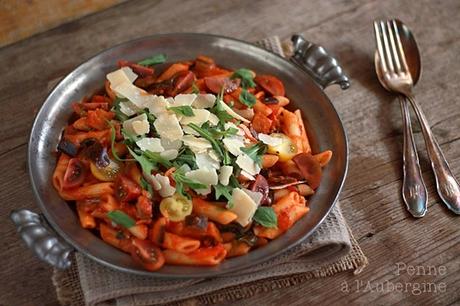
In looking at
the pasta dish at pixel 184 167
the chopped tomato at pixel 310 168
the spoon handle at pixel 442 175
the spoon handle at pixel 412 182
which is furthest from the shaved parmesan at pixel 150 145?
the spoon handle at pixel 442 175

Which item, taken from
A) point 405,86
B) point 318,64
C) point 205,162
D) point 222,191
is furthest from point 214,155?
point 405,86

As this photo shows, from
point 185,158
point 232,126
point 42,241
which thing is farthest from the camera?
point 232,126

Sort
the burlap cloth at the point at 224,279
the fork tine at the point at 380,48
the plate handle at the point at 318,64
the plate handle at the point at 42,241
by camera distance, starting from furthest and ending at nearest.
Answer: the fork tine at the point at 380,48
the plate handle at the point at 318,64
the burlap cloth at the point at 224,279
the plate handle at the point at 42,241

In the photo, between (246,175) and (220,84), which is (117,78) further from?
(246,175)

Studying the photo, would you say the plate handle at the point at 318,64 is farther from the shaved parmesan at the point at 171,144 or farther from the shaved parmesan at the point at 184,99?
the shaved parmesan at the point at 171,144

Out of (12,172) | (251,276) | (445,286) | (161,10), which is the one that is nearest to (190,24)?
(161,10)

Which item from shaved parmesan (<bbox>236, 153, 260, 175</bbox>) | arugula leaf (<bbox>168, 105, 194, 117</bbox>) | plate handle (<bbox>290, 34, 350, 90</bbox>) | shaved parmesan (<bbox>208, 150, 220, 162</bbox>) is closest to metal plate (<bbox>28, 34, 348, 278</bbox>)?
plate handle (<bbox>290, 34, 350, 90</bbox>)
